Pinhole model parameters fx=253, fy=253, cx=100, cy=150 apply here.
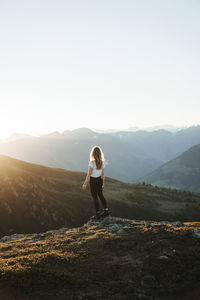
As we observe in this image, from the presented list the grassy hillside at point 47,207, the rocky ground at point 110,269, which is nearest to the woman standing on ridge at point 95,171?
the rocky ground at point 110,269

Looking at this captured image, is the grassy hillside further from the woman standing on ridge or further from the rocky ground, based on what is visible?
the rocky ground

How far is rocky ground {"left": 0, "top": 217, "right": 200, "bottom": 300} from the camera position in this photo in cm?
928

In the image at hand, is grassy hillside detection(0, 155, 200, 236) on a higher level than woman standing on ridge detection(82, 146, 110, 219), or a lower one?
lower

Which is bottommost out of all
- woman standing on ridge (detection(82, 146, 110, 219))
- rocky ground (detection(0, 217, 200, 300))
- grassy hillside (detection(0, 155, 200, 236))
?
grassy hillside (detection(0, 155, 200, 236))

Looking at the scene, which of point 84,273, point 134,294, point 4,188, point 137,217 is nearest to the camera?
point 134,294

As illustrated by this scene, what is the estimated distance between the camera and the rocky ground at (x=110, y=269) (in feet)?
30.5

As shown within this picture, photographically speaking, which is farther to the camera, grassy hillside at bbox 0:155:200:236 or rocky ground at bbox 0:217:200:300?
grassy hillside at bbox 0:155:200:236

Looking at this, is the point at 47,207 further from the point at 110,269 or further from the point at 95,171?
the point at 110,269

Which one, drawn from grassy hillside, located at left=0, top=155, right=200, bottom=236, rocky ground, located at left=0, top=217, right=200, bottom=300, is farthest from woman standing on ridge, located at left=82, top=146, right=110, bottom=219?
grassy hillside, located at left=0, top=155, right=200, bottom=236

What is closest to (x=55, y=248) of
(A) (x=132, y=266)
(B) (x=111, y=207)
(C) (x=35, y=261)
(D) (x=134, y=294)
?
(C) (x=35, y=261)

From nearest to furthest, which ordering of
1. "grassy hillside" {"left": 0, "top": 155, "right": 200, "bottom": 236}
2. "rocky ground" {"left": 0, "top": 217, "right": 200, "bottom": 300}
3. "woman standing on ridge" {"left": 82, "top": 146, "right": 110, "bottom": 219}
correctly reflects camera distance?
1. "rocky ground" {"left": 0, "top": 217, "right": 200, "bottom": 300}
2. "woman standing on ridge" {"left": 82, "top": 146, "right": 110, "bottom": 219}
3. "grassy hillside" {"left": 0, "top": 155, "right": 200, "bottom": 236}

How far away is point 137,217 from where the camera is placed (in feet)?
184

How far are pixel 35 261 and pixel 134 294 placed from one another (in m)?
4.62

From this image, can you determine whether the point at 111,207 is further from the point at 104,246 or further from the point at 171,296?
the point at 171,296
